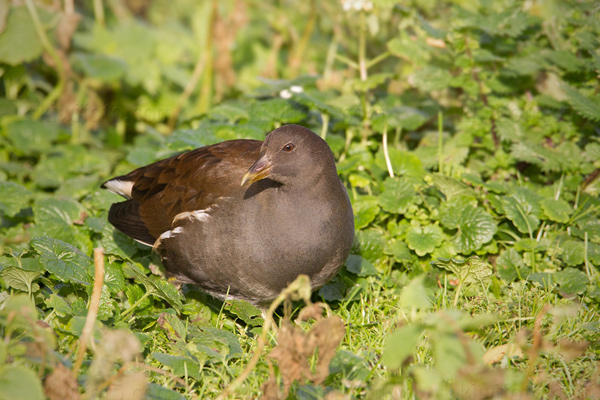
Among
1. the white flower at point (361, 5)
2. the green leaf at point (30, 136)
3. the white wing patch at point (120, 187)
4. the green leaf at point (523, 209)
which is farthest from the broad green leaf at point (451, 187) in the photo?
the green leaf at point (30, 136)

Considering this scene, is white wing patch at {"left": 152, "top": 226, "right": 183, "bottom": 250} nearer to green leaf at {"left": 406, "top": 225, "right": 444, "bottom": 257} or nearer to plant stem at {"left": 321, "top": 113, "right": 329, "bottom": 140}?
green leaf at {"left": 406, "top": 225, "right": 444, "bottom": 257}

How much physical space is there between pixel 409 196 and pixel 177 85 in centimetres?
472

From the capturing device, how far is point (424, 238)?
14.5 ft

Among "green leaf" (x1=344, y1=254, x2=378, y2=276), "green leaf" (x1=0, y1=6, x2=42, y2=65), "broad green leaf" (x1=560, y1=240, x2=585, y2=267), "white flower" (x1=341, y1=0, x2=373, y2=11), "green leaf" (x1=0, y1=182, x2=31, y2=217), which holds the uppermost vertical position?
"white flower" (x1=341, y1=0, x2=373, y2=11)

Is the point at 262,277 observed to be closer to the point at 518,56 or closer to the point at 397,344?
the point at 397,344

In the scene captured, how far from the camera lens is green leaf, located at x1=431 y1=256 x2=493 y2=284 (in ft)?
12.8

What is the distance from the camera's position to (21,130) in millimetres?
6281

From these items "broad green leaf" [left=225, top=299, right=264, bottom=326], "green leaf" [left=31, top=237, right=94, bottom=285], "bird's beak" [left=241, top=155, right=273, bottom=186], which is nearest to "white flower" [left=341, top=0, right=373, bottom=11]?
"bird's beak" [left=241, top=155, right=273, bottom=186]

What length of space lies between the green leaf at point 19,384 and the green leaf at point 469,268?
259 cm

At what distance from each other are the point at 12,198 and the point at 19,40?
2517mm

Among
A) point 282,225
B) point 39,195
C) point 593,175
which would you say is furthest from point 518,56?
point 39,195

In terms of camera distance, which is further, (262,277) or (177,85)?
(177,85)

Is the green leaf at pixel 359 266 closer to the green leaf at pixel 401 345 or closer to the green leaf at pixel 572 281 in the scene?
the green leaf at pixel 572 281

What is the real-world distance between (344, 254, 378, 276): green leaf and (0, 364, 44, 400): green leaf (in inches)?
90.1
